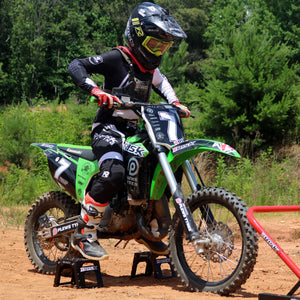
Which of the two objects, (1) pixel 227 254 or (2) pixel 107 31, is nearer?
(1) pixel 227 254

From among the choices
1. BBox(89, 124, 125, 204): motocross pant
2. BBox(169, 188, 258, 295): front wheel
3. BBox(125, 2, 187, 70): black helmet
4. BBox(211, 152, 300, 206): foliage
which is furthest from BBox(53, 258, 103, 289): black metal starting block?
BBox(211, 152, 300, 206): foliage

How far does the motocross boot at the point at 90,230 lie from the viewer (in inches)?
186

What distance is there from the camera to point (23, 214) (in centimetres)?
936

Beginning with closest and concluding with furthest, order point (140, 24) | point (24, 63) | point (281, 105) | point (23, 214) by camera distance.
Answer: point (140, 24)
point (23, 214)
point (281, 105)
point (24, 63)

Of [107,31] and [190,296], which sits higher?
[190,296]

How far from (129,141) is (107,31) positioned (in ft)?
138

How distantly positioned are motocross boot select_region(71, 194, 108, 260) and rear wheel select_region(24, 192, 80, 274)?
52cm

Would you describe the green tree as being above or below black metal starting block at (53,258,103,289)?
below

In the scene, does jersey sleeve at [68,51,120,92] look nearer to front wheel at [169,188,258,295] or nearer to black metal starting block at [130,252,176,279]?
front wheel at [169,188,258,295]

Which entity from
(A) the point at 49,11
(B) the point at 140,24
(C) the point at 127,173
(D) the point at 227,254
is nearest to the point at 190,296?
(D) the point at 227,254

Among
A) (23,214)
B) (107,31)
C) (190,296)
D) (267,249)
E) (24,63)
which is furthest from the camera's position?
(107,31)

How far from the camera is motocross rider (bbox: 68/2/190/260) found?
15.3ft

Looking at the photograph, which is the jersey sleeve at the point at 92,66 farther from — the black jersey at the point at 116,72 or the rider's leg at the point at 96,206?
the rider's leg at the point at 96,206

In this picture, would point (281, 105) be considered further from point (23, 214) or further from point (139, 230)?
point (139, 230)
